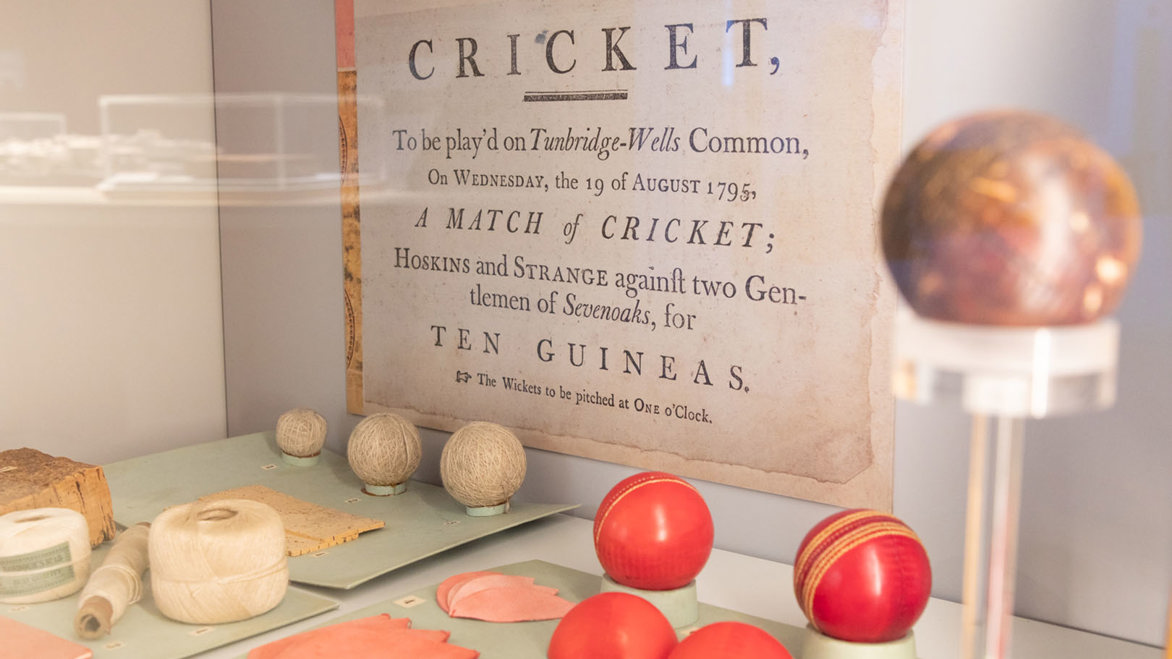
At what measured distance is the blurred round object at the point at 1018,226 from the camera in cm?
43

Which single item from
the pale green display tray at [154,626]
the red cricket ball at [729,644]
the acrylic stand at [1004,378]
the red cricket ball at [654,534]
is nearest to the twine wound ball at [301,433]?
the pale green display tray at [154,626]

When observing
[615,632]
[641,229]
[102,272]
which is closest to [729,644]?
[615,632]

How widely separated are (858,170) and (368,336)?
851 mm

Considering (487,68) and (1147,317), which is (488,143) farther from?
(1147,317)

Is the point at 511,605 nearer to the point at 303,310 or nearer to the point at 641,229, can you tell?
the point at 641,229

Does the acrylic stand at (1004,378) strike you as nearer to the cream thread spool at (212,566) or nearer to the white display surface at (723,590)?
the white display surface at (723,590)

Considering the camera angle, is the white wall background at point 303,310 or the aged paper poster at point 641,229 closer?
the white wall background at point 303,310

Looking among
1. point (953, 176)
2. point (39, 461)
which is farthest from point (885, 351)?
point (39, 461)

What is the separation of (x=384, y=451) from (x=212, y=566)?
0.41 m

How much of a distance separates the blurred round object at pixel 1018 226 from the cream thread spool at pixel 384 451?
3.46ft

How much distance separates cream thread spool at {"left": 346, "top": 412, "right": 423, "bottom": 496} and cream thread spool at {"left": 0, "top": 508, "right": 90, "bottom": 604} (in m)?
0.39

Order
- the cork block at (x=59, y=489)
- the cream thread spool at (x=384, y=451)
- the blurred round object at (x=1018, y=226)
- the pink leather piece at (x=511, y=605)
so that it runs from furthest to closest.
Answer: the cream thread spool at (x=384, y=451) < the cork block at (x=59, y=489) < the pink leather piece at (x=511, y=605) < the blurred round object at (x=1018, y=226)

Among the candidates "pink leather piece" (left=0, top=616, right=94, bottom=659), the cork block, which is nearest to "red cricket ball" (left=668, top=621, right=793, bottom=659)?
"pink leather piece" (left=0, top=616, right=94, bottom=659)

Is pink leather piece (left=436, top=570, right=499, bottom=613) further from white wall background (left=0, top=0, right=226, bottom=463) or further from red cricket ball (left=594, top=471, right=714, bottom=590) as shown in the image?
white wall background (left=0, top=0, right=226, bottom=463)
